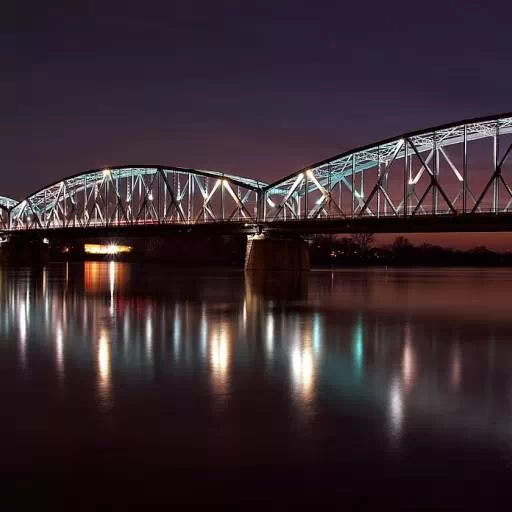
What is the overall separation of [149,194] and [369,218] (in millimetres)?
54386

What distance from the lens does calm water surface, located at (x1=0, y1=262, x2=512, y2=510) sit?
8359 mm

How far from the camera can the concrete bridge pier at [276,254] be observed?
98.9 m

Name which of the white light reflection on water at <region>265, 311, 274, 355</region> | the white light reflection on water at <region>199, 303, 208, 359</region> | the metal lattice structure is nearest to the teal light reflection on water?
the white light reflection on water at <region>265, 311, 274, 355</region>

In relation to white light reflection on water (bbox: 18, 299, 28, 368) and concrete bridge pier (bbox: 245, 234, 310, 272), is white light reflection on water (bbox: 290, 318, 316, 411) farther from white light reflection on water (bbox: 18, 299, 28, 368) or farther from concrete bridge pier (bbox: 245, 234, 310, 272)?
concrete bridge pier (bbox: 245, 234, 310, 272)

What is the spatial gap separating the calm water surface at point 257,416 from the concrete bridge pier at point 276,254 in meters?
74.9

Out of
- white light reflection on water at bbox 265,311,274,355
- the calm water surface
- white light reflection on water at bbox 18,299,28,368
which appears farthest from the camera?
white light reflection on water at bbox 265,311,274,355

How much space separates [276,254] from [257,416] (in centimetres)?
8948

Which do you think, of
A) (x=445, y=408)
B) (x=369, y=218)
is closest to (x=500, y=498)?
(x=445, y=408)

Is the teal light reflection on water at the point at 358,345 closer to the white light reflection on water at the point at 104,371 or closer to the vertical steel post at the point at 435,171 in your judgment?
the white light reflection on water at the point at 104,371

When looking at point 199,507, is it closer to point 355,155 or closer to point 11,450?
point 11,450

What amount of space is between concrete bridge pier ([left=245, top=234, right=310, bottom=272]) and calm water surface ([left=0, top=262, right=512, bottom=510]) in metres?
74.9

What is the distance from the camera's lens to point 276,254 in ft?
331

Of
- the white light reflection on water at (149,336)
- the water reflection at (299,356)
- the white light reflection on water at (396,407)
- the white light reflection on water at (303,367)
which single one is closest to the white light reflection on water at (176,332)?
the water reflection at (299,356)

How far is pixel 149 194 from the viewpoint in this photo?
12962cm
